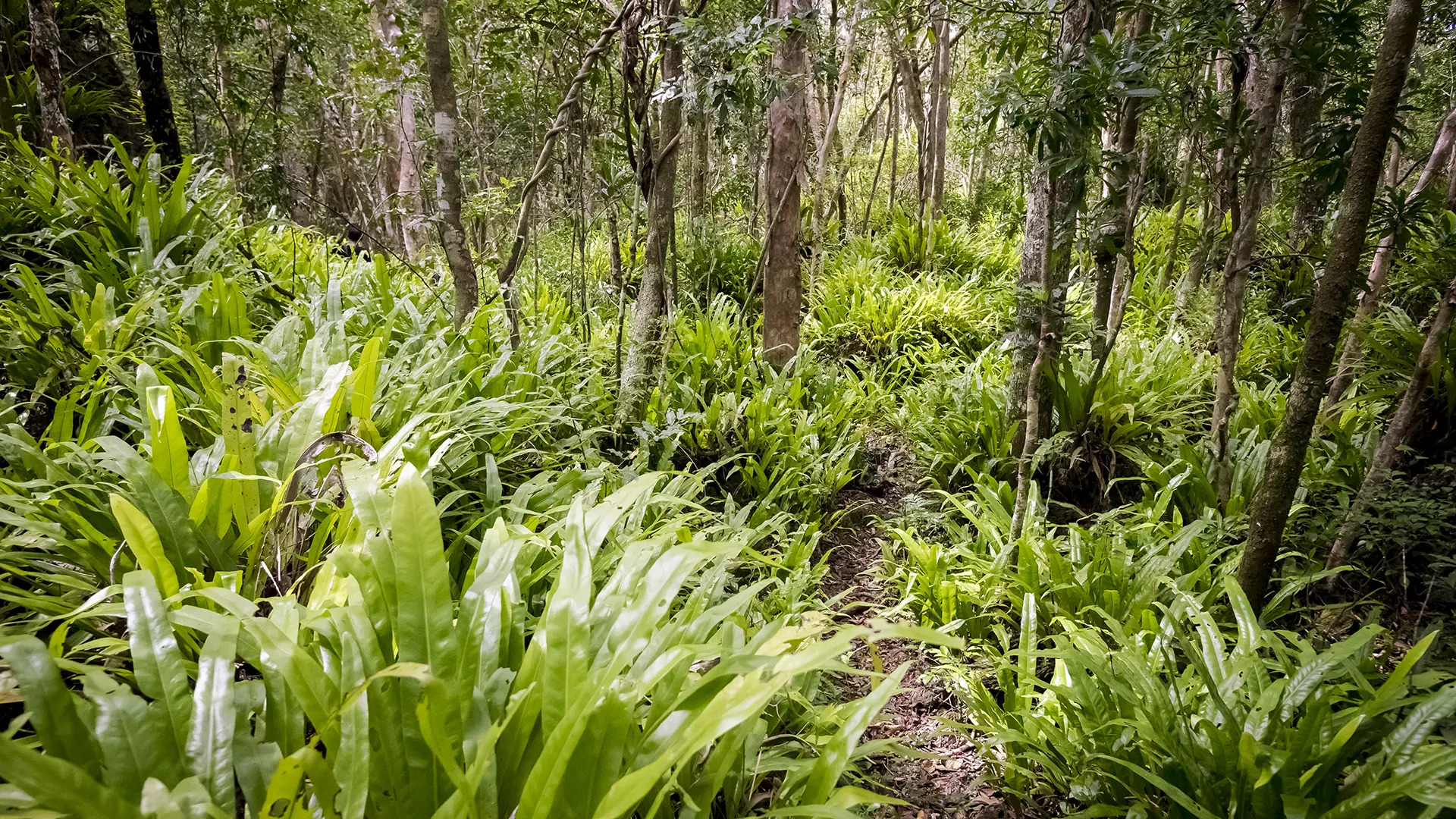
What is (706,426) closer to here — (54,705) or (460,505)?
(460,505)

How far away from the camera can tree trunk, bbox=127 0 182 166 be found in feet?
13.5

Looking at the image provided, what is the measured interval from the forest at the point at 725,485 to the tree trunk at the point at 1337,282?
11mm

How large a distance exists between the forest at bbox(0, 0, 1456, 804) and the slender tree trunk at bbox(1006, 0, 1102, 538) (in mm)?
23

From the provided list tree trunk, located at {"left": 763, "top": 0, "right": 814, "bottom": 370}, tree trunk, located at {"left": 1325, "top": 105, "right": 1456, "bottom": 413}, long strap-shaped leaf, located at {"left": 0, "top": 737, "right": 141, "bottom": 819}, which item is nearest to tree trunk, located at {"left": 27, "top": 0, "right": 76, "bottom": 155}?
tree trunk, located at {"left": 763, "top": 0, "right": 814, "bottom": 370}

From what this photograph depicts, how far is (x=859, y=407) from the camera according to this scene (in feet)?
13.0

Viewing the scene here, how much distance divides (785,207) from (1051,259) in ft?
6.49

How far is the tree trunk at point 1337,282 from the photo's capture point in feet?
4.48

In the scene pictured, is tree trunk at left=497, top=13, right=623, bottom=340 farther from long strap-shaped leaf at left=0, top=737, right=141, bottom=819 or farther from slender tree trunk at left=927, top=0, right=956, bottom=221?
slender tree trunk at left=927, top=0, right=956, bottom=221

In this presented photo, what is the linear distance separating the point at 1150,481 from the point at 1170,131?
5.09 feet

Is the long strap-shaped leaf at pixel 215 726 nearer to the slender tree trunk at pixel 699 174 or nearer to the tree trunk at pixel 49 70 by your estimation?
the tree trunk at pixel 49 70

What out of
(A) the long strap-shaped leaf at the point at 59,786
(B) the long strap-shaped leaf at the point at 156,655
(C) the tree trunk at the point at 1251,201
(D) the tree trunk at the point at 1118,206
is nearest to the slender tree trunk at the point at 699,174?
(D) the tree trunk at the point at 1118,206

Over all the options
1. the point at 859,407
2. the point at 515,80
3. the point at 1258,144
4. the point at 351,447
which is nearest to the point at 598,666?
the point at 351,447

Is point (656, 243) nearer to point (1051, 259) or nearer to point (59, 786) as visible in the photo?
point (1051, 259)

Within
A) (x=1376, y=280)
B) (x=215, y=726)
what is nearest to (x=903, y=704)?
(x=215, y=726)
